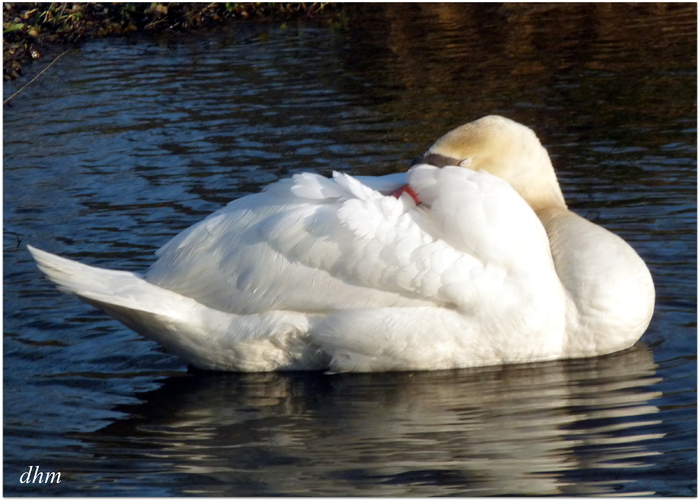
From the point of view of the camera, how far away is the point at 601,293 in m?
5.14

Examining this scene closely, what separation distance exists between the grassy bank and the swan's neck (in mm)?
10603

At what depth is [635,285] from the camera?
521 cm

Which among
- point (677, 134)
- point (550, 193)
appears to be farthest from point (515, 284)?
point (677, 134)

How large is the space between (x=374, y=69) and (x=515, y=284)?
26.4 feet

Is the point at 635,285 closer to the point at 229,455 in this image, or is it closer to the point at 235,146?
the point at 229,455

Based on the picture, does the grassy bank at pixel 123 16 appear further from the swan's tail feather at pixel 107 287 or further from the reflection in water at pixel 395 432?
the reflection in water at pixel 395 432

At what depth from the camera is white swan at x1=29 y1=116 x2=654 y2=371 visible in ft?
16.5

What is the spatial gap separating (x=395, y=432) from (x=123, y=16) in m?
13.0

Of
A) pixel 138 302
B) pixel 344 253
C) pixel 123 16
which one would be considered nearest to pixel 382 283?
pixel 344 253

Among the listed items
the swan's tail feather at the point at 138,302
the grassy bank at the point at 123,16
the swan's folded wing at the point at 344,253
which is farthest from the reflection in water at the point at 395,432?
the grassy bank at the point at 123,16

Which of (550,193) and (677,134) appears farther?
(677,134)

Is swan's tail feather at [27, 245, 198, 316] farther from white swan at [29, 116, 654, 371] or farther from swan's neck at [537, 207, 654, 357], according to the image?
swan's neck at [537, 207, 654, 357]

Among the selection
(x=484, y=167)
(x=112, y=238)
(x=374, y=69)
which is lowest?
(x=374, y=69)

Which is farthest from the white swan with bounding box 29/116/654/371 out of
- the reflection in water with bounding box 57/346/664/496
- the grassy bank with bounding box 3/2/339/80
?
the grassy bank with bounding box 3/2/339/80
